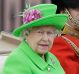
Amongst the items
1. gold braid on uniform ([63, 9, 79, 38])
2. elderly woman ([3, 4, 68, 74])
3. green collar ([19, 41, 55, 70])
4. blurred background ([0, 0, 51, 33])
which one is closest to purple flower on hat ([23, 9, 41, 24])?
elderly woman ([3, 4, 68, 74])

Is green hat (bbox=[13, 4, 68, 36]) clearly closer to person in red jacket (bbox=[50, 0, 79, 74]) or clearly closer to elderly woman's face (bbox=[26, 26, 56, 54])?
elderly woman's face (bbox=[26, 26, 56, 54])

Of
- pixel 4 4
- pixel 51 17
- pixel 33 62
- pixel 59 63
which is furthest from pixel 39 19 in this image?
pixel 4 4

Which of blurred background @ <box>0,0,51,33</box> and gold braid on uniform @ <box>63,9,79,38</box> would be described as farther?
blurred background @ <box>0,0,51,33</box>

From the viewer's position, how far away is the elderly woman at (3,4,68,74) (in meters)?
2.00

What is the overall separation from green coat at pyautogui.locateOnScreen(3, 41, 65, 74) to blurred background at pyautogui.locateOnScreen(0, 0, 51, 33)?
2.46 metres

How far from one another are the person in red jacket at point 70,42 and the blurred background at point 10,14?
7.09 feet

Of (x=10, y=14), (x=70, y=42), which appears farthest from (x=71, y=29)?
(x=10, y=14)

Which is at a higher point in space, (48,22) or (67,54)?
(48,22)

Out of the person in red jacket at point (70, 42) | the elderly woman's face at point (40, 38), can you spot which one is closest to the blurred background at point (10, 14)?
the person in red jacket at point (70, 42)

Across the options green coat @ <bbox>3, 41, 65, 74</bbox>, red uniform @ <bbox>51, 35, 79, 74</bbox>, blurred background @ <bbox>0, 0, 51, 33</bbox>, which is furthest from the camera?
blurred background @ <bbox>0, 0, 51, 33</bbox>

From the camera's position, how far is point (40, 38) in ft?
6.68

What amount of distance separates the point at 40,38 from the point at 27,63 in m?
0.14

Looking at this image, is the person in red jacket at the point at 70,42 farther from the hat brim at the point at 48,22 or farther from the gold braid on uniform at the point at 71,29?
the hat brim at the point at 48,22

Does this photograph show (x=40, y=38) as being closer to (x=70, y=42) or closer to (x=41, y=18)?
(x=41, y=18)
